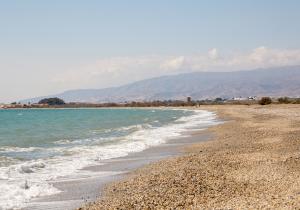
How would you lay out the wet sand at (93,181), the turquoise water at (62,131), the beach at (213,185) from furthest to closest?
1. the turquoise water at (62,131)
2. the wet sand at (93,181)
3. the beach at (213,185)

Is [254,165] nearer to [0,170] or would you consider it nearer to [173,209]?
[173,209]

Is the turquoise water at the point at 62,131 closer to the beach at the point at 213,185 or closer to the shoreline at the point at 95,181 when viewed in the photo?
the shoreline at the point at 95,181

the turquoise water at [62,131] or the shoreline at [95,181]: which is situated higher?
the shoreline at [95,181]

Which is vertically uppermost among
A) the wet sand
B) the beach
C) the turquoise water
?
the beach

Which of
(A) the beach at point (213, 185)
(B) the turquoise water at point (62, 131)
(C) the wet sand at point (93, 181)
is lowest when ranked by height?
(B) the turquoise water at point (62, 131)

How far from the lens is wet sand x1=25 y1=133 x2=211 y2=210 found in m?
12.3

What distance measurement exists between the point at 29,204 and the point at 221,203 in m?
5.23

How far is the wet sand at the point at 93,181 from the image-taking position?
12.3m

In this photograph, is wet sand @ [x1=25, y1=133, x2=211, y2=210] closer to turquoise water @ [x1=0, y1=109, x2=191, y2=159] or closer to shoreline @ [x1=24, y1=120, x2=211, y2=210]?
shoreline @ [x1=24, y1=120, x2=211, y2=210]

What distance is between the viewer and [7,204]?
482 inches

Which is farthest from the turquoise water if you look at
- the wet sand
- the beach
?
the beach

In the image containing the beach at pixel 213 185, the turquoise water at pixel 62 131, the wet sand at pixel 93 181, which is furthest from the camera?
the turquoise water at pixel 62 131

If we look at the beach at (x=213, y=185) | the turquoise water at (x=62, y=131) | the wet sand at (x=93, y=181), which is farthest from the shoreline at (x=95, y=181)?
the turquoise water at (x=62, y=131)

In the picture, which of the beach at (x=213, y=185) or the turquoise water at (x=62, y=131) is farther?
the turquoise water at (x=62, y=131)
